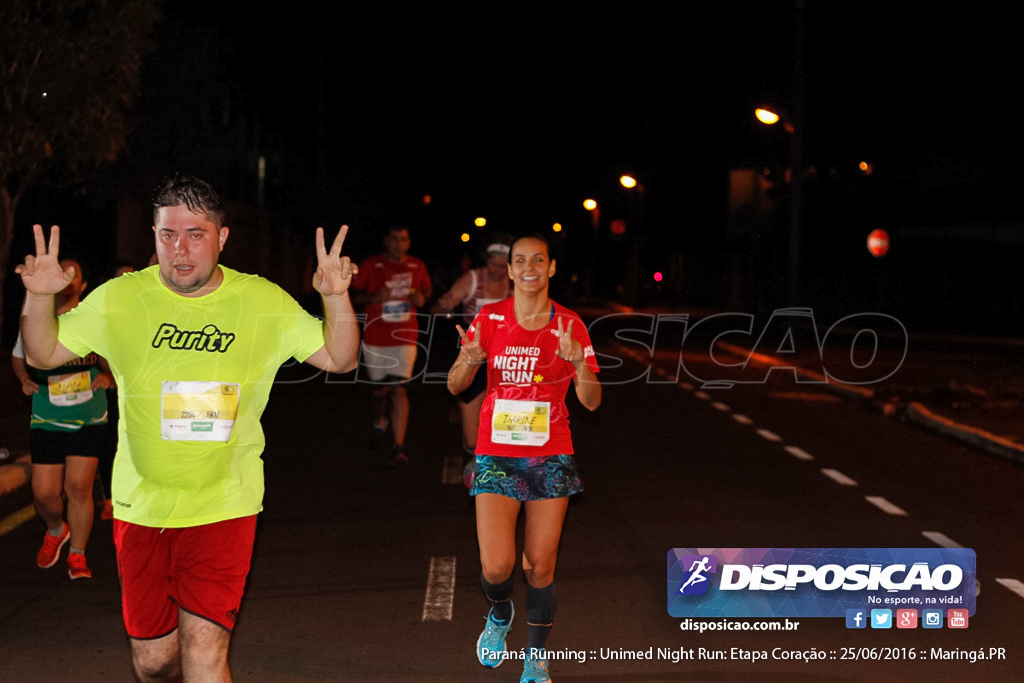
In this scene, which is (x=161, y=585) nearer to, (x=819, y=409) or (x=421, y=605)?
(x=421, y=605)

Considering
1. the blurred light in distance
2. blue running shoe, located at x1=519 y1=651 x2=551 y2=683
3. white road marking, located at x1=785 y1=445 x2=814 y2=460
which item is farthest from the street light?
blue running shoe, located at x1=519 y1=651 x2=551 y2=683

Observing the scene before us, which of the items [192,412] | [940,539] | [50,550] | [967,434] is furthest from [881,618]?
[967,434]

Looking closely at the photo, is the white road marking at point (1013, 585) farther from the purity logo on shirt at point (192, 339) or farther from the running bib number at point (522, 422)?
the purity logo on shirt at point (192, 339)

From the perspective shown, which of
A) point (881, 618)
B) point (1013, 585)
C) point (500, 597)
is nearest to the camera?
point (500, 597)

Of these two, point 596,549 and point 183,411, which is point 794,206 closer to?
point 596,549

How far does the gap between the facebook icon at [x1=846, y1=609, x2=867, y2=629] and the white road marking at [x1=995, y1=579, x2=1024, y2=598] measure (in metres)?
1.65

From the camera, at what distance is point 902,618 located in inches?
267

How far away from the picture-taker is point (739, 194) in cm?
7250

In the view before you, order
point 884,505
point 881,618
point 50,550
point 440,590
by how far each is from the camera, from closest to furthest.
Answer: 1. point 881,618
2. point 440,590
3. point 50,550
4. point 884,505

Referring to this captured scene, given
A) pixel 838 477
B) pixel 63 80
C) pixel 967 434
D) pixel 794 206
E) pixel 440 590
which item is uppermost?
pixel 63 80

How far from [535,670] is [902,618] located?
1.95m

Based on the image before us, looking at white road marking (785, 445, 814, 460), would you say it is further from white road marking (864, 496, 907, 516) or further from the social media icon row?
the social media icon row

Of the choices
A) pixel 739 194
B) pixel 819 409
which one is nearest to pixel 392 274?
pixel 819 409

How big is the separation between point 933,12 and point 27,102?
44.0 m
